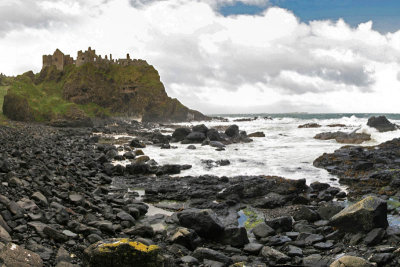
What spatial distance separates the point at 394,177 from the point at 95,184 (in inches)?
572

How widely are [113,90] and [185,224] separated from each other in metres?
97.5

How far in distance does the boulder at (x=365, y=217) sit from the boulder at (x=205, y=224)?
11.5ft

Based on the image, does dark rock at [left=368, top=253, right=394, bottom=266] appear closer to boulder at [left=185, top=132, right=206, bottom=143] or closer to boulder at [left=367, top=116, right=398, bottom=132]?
boulder at [left=185, top=132, right=206, bottom=143]

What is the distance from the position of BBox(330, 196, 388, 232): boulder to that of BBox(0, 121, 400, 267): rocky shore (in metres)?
0.03

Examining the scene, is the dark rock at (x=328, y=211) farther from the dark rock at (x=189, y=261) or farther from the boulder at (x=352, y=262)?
the dark rock at (x=189, y=261)

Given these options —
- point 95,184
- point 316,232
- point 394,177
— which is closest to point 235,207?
point 316,232

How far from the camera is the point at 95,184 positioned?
46.8 ft

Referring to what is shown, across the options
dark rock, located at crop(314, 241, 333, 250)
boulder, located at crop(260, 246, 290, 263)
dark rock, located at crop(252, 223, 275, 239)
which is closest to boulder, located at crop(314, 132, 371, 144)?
dark rock, located at crop(252, 223, 275, 239)

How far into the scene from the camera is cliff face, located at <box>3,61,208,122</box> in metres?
90.1

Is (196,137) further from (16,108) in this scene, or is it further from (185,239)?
(16,108)

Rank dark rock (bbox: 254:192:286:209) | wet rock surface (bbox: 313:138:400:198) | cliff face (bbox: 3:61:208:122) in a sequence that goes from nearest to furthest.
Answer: dark rock (bbox: 254:192:286:209)
wet rock surface (bbox: 313:138:400:198)
cliff face (bbox: 3:61:208:122)

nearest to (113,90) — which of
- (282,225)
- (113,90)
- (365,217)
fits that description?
(113,90)

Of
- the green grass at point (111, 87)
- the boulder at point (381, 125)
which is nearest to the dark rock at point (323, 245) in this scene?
the boulder at point (381, 125)

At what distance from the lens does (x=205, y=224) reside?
8.75 meters
